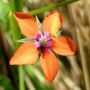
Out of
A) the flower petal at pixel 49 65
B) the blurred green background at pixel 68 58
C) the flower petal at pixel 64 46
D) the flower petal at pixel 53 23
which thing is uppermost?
the flower petal at pixel 53 23

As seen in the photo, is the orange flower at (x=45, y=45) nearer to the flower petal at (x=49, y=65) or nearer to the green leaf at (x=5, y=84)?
the flower petal at (x=49, y=65)

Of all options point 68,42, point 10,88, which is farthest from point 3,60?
point 68,42

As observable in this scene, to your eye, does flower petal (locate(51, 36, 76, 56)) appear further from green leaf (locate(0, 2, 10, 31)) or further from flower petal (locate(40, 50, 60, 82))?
green leaf (locate(0, 2, 10, 31))

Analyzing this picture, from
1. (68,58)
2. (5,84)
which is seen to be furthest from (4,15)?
(68,58)

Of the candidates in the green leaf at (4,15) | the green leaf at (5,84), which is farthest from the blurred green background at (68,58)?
the green leaf at (4,15)

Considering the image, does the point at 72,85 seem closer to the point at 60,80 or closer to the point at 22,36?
the point at 60,80

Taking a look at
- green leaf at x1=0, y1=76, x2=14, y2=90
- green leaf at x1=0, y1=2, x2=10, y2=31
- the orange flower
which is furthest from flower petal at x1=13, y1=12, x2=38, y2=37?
green leaf at x1=0, y1=76, x2=14, y2=90
